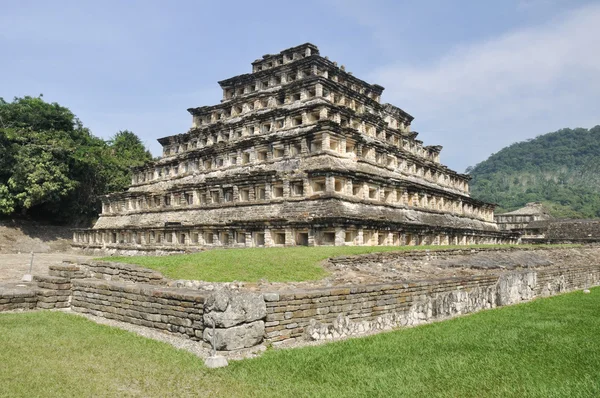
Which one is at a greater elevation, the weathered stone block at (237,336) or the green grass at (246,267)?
the green grass at (246,267)

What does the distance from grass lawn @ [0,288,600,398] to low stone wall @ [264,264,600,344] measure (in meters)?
0.61

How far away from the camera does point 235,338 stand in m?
7.58

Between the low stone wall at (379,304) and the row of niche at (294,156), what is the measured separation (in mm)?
14951

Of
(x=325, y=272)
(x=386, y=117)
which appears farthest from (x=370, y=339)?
(x=386, y=117)

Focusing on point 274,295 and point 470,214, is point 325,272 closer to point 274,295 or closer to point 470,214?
point 274,295

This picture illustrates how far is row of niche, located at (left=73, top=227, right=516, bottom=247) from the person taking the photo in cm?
2277

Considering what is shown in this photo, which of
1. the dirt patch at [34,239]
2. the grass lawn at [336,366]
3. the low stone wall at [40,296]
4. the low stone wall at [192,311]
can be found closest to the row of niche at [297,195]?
the dirt patch at [34,239]

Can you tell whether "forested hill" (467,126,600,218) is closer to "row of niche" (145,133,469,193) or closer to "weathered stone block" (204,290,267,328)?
"row of niche" (145,133,469,193)

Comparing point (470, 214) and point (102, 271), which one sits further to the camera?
point (470, 214)

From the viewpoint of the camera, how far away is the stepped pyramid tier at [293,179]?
24578mm

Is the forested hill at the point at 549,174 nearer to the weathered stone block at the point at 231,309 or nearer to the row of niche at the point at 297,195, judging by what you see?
the row of niche at the point at 297,195

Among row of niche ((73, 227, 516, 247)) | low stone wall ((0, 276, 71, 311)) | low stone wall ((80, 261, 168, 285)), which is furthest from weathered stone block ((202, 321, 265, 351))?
row of niche ((73, 227, 516, 247))

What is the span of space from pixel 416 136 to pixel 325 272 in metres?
30.5

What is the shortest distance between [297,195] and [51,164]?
2505cm
